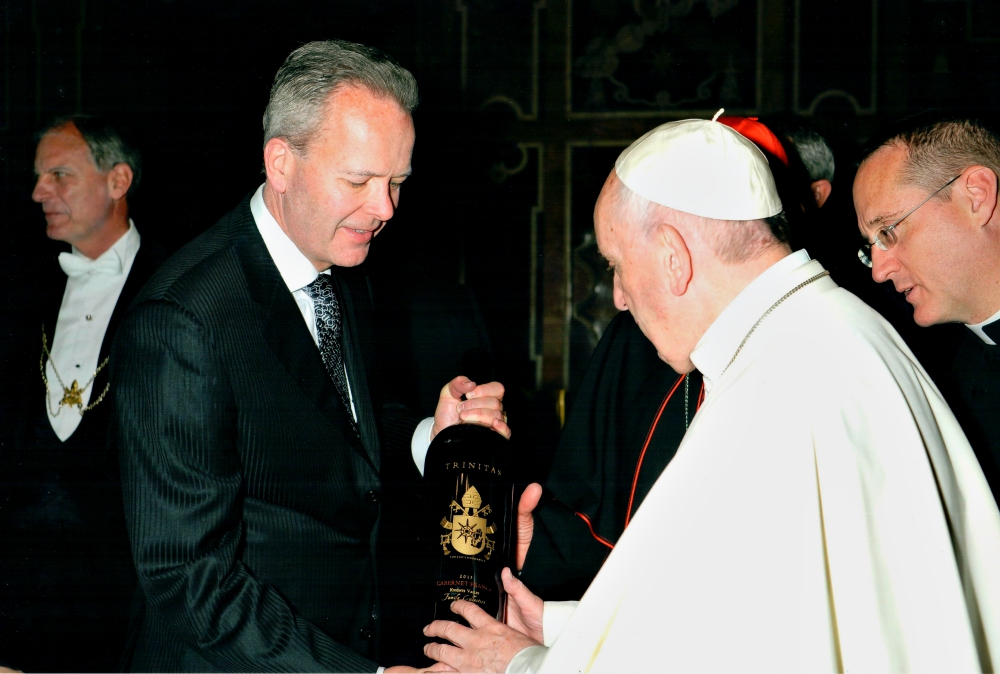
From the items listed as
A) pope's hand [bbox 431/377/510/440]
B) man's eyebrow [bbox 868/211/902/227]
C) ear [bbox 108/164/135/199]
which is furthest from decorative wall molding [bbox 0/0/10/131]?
man's eyebrow [bbox 868/211/902/227]

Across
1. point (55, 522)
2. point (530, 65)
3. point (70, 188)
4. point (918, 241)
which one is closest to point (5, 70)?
point (70, 188)

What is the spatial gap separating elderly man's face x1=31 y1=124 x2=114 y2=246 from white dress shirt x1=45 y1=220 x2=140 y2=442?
10 cm

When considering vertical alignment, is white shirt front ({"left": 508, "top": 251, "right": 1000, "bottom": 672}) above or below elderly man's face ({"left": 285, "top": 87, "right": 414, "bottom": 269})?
below

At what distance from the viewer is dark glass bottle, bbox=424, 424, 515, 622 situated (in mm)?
Result: 1780

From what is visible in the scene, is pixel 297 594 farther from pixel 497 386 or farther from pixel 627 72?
pixel 627 72

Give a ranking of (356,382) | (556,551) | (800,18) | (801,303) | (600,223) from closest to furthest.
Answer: (801,303) → (600,223) → (356,382) → (556,551) → (800,18)

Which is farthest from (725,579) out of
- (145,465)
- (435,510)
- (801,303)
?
(145,465)

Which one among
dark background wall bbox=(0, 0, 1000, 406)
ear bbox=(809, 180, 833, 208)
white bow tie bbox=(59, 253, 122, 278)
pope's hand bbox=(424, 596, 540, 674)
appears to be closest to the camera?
pope's hand bbox=(424, 596, 540, 674)

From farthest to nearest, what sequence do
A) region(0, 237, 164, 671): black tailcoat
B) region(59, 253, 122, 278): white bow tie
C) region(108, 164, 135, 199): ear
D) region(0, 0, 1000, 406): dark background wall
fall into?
region(0, 0, 1000, 406): dark background wall, region(108, 164, 135, 199): ear, region(59, 253, 122, 278): white bow tie, region(0, 237, 164, 671): black tailcoat

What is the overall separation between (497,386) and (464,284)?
231cm

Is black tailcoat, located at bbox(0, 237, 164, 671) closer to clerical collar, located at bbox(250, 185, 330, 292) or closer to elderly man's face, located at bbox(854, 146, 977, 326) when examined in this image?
clerical collar, located at bbox(250, 185, 330, 292)

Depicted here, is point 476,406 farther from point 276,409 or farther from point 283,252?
point 283,252

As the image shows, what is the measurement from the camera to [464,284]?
4297mm

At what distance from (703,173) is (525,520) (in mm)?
1117
